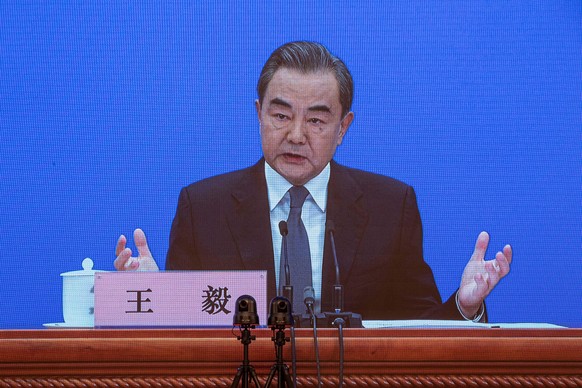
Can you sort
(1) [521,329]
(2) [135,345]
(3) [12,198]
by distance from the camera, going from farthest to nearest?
(3) [12,198] → (1) [521,329] → (2) [135,345]

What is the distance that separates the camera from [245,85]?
2500mm

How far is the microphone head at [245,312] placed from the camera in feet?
4.98

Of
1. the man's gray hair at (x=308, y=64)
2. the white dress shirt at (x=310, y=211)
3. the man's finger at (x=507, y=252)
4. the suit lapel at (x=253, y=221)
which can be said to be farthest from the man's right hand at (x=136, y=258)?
the man's finger at (x=507, y=252)

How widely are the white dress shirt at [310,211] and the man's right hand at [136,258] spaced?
405 millimetres

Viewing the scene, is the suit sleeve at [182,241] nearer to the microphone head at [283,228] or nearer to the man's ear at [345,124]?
the microphone head at [283,228]

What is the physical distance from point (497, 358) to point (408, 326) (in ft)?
0.74

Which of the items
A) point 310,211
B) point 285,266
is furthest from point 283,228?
point 310,211

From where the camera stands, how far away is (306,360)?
5.53 ft

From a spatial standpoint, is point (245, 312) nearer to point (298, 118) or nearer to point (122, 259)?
point (122, 259)

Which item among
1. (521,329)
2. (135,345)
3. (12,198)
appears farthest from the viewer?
(12,198)

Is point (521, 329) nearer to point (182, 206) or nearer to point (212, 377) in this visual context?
point (212, 377)

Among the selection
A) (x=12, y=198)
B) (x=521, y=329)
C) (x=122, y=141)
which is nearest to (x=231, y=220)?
(x=122, y=141)

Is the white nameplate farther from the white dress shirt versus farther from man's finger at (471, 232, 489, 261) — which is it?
man's finger at (471, 232, 489, 261)

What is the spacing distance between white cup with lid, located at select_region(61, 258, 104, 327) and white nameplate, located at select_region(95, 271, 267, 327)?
0.23 m
